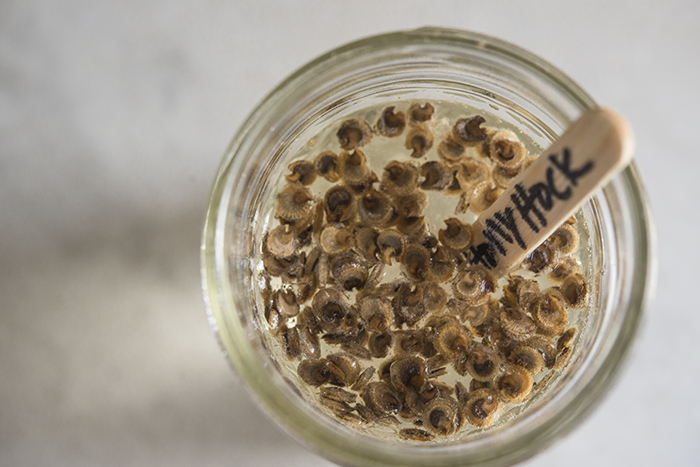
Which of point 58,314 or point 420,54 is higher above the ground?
point 58,314

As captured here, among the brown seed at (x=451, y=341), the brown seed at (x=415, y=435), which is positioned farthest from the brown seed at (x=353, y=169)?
the brown seed at (x=415, y=435)

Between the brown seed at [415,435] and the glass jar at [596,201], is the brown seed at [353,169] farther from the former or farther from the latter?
the brown seed at [415,435]

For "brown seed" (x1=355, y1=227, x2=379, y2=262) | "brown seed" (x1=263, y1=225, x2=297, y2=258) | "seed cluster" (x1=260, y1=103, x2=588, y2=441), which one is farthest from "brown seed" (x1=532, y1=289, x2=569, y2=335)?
"brown seed" (x1=263, y1=225, x2=297, y2=258)

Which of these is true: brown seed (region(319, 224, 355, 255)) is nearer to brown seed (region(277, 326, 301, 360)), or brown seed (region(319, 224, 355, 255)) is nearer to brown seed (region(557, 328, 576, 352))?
brown seed (region(277, 326, 301, 360))

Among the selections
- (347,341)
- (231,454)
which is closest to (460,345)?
(347,341)

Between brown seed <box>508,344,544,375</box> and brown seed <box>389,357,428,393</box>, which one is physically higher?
brown seed <box>389,357,428,393</box>

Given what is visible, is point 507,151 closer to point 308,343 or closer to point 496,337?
point 496,337

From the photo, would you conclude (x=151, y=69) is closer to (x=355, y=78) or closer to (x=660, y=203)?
(x=355, y=78)
